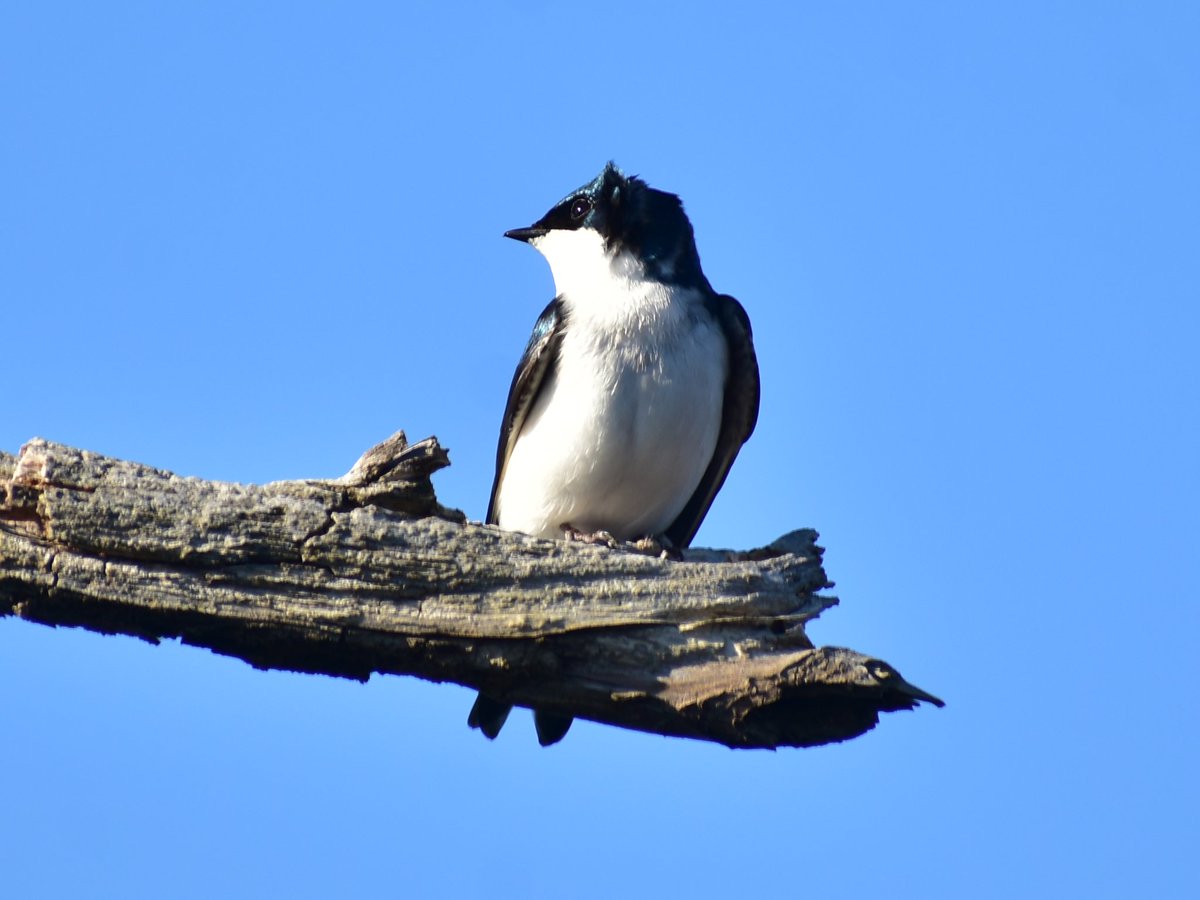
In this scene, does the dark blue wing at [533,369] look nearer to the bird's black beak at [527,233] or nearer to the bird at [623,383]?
the bird at [623,383]

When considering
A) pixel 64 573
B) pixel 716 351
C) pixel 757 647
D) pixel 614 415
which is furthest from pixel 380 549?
pixel 716 351

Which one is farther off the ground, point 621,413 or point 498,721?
point 621,413

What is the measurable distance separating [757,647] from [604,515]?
2967 mm

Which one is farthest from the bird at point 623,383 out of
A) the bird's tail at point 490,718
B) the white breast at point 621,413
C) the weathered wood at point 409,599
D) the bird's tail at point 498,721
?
the weathered wood at point 409,599

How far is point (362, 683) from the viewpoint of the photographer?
6.84 m

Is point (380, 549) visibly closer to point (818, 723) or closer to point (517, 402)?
point (818, 723)

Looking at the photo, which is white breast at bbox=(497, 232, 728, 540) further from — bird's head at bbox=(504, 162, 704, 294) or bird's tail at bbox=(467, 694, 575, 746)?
bird's tail at bbox=(467, 694, 575, 746)

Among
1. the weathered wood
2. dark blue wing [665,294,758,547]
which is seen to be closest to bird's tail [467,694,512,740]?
the weathered wood

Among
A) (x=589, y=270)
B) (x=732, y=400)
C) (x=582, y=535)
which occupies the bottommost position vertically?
(x=582, y=535)

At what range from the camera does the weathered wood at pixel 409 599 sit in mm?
6359

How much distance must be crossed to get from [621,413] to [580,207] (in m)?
1.78

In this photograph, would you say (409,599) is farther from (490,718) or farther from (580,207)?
(580,207)

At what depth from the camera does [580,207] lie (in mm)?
10070

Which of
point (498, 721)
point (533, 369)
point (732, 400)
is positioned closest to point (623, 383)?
point (533, 369)
